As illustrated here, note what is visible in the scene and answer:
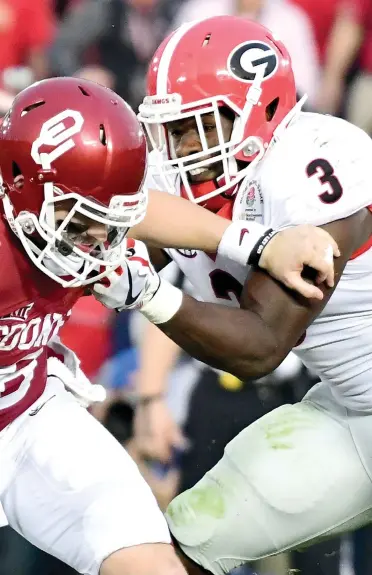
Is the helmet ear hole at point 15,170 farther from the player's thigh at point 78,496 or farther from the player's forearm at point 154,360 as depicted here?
the player's forearm at point 154,360

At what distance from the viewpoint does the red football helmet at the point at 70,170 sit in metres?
1.88

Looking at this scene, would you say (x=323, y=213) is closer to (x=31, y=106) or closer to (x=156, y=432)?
(x=31, y=106)

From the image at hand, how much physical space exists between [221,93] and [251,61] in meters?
0.11

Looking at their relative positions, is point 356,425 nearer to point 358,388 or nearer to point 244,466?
point 358,388

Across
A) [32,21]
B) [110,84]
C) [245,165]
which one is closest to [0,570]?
[245,165]

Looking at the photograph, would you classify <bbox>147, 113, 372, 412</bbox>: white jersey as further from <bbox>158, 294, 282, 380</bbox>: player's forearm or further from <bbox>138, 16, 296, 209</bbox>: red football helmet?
<bbox>158, 294, 282, 380</bbox>: player's forearm

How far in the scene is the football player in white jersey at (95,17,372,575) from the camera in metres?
2.19

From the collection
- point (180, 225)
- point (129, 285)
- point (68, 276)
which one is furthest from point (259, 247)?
point (68, 276)

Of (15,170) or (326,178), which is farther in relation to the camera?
(326,178)

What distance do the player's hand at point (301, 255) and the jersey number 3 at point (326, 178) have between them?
0.33ft

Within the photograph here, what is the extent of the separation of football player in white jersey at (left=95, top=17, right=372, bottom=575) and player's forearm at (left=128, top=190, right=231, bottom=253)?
7cm

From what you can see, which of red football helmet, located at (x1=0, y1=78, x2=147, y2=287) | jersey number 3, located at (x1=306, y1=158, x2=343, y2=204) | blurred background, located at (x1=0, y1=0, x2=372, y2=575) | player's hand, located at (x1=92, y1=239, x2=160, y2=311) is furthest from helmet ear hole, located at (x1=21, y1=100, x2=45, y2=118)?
Answer: blurred background, located at (x1=0, y1=0, x2=372, y2=575)

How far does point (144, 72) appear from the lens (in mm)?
3656

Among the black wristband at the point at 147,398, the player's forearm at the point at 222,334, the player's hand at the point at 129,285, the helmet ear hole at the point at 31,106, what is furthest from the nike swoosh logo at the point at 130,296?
the black wristband at the point at 147,398
